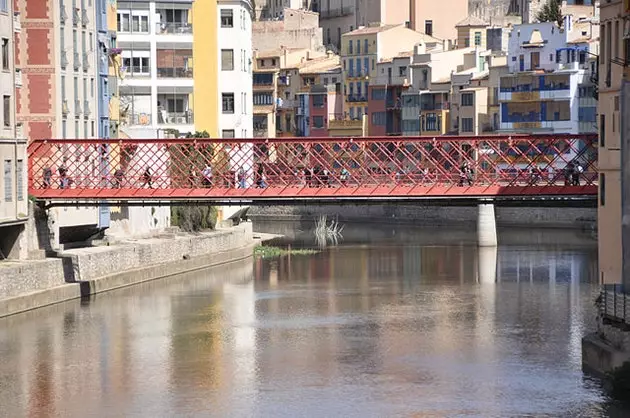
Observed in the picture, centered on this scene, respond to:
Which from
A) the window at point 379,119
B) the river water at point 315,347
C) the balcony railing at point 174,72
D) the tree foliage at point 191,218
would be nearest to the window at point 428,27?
the window at point 379,119

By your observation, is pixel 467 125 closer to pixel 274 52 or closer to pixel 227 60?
pixel 227 60

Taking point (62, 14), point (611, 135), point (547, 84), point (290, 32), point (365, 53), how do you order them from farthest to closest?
point (290, 32)
point (365, 53)
point (547, 84)
point (62, 14)
point (611, 135)

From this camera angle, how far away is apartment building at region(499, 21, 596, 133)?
110750 mm

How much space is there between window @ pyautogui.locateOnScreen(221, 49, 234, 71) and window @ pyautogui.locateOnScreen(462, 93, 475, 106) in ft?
104

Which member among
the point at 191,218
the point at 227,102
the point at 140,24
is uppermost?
the point at 140,24

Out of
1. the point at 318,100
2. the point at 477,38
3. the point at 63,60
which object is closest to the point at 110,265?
the point at 63,60

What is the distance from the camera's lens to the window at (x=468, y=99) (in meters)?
121

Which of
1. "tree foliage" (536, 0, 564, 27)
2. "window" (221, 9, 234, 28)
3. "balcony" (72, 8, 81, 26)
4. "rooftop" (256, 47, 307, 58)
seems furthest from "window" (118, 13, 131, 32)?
"rooftop" (256, 47, 307, 58)

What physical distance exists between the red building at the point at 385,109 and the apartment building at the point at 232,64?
39.9 metres

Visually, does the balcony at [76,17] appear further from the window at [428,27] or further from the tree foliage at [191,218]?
the window at [428,27]

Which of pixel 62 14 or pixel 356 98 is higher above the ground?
pixel 62 14

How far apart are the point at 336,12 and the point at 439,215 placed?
75073mm

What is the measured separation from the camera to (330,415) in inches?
1527

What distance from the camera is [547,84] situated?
370ft
